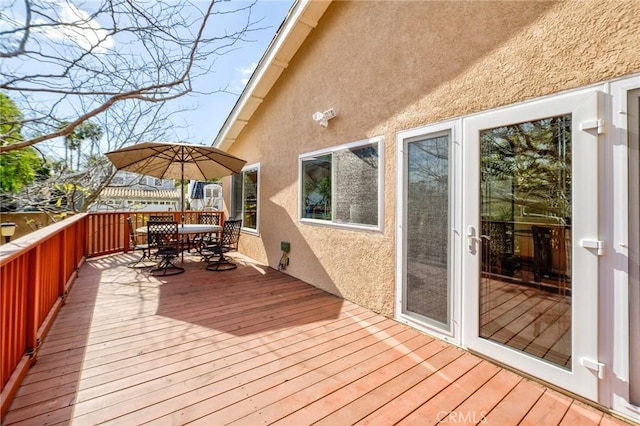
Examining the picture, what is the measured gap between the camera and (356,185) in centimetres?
417

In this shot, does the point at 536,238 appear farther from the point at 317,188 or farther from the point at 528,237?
the point at 317,188

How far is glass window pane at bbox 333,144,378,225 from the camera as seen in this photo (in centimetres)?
390

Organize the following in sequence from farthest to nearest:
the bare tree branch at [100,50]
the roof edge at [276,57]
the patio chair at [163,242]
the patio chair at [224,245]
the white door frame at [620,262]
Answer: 1. the patio chair at [224,245]
2. the patio chair at [163,242]
3. the roof edge at [276,57]
4. the bare tree branch at [100,50]
5. the white door frame at [620,262]

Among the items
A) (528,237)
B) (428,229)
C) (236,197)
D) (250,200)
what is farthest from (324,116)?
(236,197)

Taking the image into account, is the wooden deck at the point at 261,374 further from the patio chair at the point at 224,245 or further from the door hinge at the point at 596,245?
the patio chair at the point at 224,245

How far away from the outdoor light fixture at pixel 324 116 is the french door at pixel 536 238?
7.19ft

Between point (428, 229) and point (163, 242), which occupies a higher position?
point (428, 229)

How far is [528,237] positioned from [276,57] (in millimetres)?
5194

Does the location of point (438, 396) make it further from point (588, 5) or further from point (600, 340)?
point (588, 5)

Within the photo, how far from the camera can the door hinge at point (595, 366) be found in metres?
2.01

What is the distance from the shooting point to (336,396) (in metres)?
2.14

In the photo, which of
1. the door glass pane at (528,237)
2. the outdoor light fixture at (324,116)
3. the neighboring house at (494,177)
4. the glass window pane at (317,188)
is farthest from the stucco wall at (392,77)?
the door glass pane at (528,237)

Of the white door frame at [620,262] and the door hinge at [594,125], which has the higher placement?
the door hinge at [594,125]

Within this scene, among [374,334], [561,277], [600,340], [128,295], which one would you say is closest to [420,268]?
[374,334]
